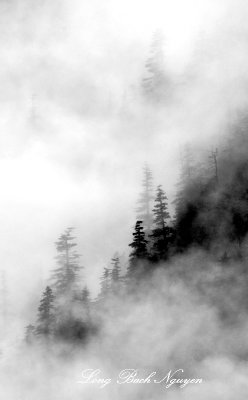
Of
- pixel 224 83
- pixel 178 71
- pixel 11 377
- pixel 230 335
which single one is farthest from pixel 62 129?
pixel 230 335

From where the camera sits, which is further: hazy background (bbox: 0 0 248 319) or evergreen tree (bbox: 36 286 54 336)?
hazy background (bbox: 0 0 248 319)

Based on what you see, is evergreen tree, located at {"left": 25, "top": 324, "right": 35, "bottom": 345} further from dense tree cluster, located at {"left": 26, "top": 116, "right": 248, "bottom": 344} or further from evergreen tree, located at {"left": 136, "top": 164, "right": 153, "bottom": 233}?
evergreen tree, located at {"left": 136, "top": 164, "right": 153, "bottom": 233}

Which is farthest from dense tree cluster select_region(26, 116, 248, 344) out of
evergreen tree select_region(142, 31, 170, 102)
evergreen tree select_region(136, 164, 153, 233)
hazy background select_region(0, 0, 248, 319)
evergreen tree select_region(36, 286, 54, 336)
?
evergreen tree select_region(142, 31, 170, 102)

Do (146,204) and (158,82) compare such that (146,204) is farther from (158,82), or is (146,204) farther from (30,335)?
(158,82)

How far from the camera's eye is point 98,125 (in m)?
89.1

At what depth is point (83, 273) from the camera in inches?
2694

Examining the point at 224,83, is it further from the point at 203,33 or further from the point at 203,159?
the point at 203,159

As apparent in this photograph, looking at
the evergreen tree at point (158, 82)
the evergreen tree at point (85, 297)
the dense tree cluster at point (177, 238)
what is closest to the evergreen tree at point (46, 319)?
the dense tree cluster at point (177, 238)

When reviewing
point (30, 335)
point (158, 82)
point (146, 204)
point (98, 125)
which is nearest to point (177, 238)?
point (146, 204)

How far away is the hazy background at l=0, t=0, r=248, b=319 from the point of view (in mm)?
74125

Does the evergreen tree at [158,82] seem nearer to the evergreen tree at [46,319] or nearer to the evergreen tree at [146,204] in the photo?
the evergreen tree at [146,204]

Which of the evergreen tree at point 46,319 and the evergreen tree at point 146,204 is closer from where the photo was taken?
the evergreen tree at point 46,319

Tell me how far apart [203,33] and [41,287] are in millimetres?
59661

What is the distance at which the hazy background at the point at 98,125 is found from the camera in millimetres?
74125
